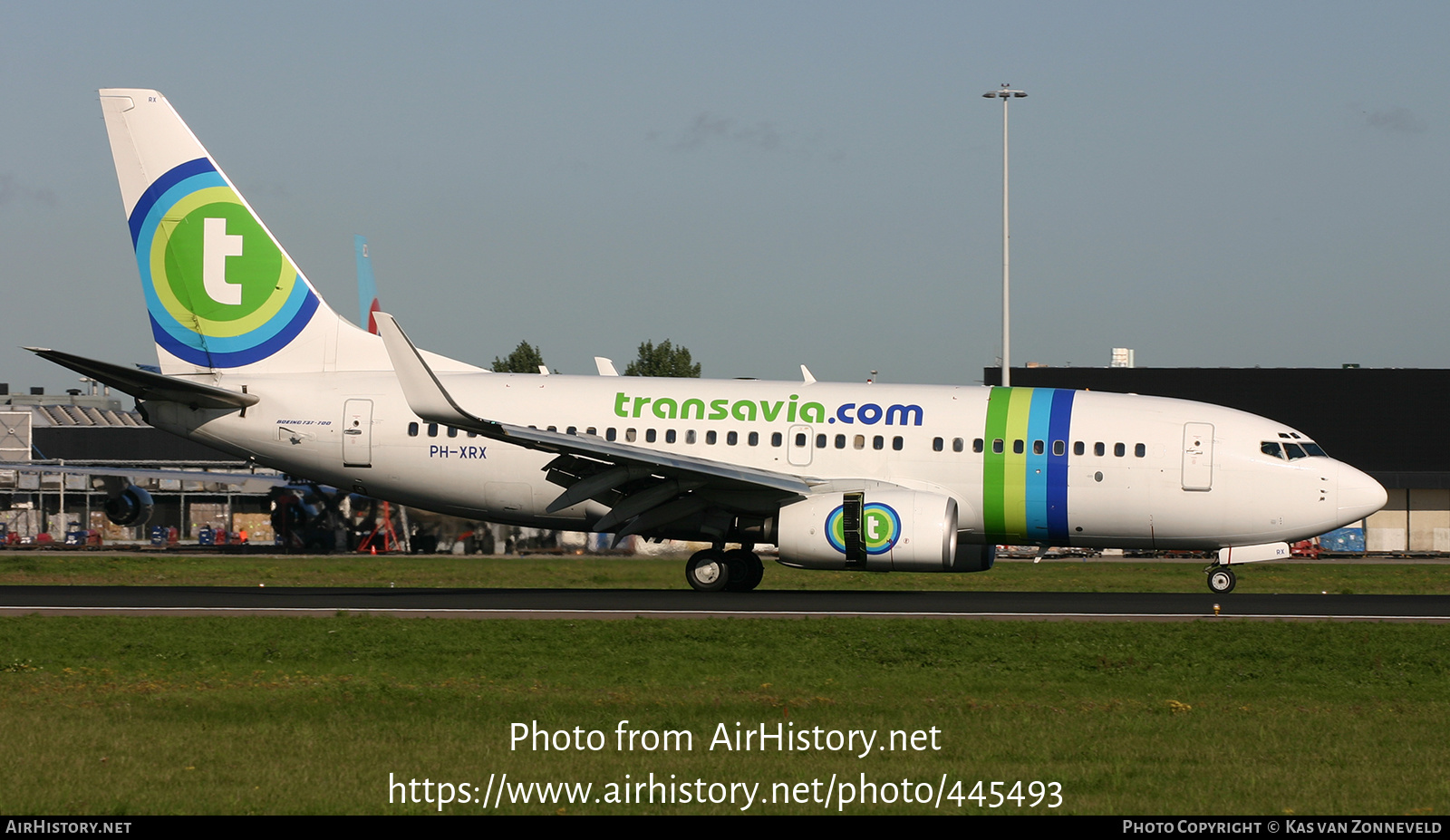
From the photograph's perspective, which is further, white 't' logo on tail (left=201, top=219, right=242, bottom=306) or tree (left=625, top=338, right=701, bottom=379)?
tree (left=625, top=338, right=701, bottom=379)

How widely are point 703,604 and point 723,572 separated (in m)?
3.61

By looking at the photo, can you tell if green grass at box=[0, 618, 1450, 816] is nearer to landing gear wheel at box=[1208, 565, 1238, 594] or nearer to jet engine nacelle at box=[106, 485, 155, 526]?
landing gear wheel at box=[1208, 565, 1238, 594]

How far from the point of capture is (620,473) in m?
24.3

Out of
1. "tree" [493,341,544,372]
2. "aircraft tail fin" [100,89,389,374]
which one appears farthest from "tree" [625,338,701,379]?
"aircraft tail fin" [100,89,389,374]

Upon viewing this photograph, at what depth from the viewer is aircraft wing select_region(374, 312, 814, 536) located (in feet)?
75.6

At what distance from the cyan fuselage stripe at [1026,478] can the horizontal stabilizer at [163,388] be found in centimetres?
1331

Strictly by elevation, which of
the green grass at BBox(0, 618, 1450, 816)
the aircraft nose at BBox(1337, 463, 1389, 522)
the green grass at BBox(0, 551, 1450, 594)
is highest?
the aircraft nose at BBox(1337, 463, 1389, 522)

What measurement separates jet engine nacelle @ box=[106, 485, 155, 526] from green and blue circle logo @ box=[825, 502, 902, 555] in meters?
40.6

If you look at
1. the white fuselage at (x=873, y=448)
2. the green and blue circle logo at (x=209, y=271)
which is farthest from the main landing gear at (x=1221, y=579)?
the green and blue circle logo at (x=209, y=271)

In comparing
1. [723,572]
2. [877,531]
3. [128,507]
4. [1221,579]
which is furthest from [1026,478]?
[128,507]

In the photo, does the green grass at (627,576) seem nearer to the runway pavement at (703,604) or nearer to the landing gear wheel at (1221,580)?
the landing gear wheel at (1221,580)

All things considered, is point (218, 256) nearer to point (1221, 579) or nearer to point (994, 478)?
point (994, 478)
